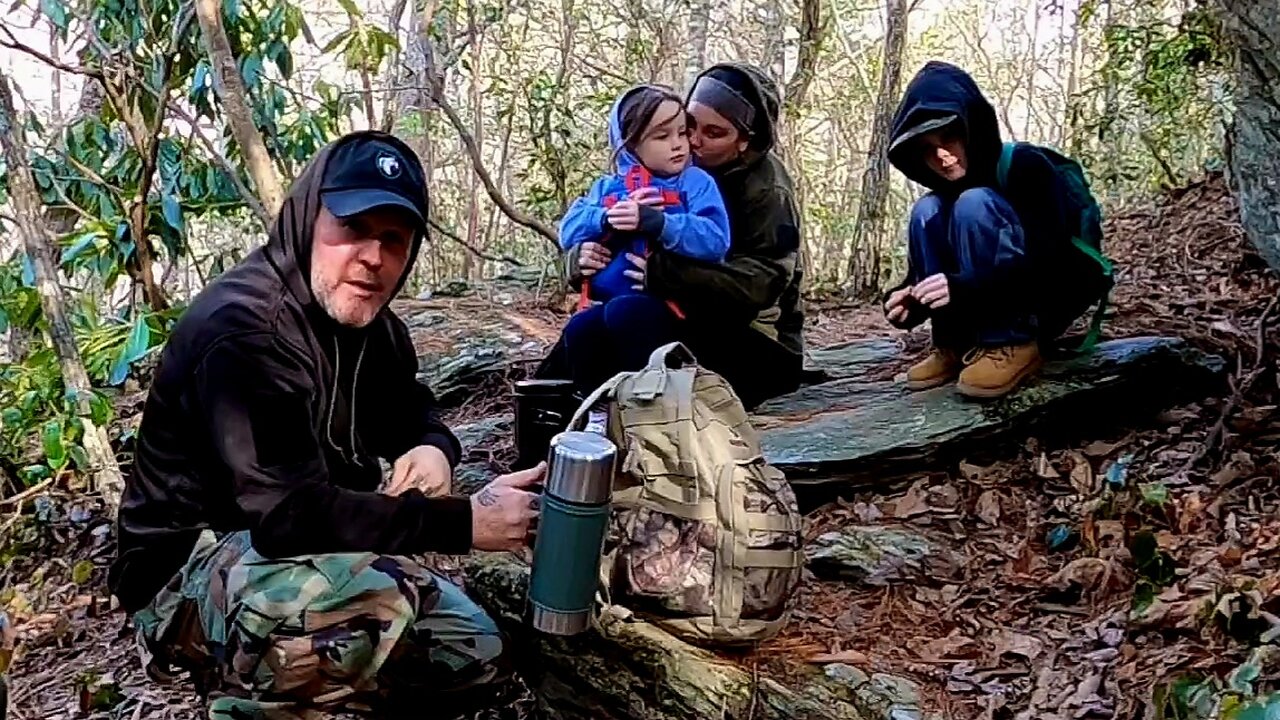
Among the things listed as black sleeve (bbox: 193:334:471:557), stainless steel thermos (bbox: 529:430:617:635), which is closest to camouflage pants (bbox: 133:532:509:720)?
black sleeve (bbox: 193:334:471:557)

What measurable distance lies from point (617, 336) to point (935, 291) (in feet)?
3.15

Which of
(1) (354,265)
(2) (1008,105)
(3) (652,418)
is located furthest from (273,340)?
(2) (1008,105)

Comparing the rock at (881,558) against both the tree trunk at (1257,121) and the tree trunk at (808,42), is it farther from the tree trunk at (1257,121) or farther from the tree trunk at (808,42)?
the tree trunk at (808,42)

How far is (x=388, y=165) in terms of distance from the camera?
259 centimetres

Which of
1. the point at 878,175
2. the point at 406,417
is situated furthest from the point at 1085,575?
the point at 878,175

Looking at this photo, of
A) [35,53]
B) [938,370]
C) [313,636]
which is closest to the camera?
[313,636]

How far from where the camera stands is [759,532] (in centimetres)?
249

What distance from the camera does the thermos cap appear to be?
7.25 feet

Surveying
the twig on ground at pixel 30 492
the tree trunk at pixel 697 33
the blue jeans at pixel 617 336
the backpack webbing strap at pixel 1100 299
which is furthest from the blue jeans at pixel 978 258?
the tree trunk at pixel 697 33

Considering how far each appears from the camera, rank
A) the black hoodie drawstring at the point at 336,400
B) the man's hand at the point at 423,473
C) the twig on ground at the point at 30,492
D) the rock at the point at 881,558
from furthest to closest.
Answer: the twig on ground at the point at 30,492
the rock at the point at 881,558
the man's hand at the point at 423,473
the black hoodie drawstring at the point at 336,400

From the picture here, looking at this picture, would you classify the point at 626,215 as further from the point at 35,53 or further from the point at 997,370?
the point at 35,53

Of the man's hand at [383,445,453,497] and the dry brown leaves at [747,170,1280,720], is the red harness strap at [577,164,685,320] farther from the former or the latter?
the man's hand at [383,445,453,497]

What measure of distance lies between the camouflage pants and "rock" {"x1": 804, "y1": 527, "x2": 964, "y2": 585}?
92 centimetres

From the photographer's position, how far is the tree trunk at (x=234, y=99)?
395 centimetres
